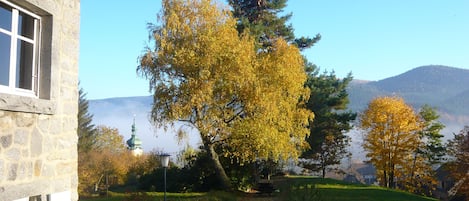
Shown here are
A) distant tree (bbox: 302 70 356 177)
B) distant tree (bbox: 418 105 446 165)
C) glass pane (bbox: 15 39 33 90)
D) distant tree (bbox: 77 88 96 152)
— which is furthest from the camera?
distant tree (bbox: 77 88 96 152)

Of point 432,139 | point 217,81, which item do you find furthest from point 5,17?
point 432,139

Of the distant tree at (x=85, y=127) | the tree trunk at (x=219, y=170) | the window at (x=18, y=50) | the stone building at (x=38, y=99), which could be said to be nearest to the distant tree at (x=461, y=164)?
the tree trunk at (x=219, y=170)

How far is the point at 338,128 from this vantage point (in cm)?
3122

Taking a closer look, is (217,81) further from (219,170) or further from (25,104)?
(25,104)

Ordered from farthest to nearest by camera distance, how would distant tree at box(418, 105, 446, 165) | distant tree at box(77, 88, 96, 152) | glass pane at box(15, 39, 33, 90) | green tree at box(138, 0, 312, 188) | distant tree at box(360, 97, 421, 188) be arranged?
distant tree at box(77, 88, 96, 152), distant tree at box(418, 105, 446, 165), distant tree at box(360, 97, 421, 188), green tree at box(138, 0, 312, 188), glass pane at box(15, 39, 33, 90)

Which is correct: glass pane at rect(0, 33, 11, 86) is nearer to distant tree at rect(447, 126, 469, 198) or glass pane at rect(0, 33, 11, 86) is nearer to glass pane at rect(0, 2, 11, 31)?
glass pane at rect(0, 2, 11, 31)

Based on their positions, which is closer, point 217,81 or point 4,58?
point 4,58

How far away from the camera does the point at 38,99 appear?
507 cm

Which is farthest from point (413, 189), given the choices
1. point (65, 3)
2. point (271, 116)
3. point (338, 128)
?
point (65, 3)

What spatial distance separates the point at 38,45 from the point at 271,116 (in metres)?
14.5

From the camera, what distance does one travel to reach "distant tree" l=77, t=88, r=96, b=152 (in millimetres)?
47562

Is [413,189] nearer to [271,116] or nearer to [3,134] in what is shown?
[271,116]

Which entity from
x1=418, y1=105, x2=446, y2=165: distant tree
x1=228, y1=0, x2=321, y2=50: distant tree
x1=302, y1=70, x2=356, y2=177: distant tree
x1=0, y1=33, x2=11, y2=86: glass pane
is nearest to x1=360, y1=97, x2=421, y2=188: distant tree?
x1=302, y1=70, x2=356, y2=177: distant tree

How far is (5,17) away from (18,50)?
411 mm
